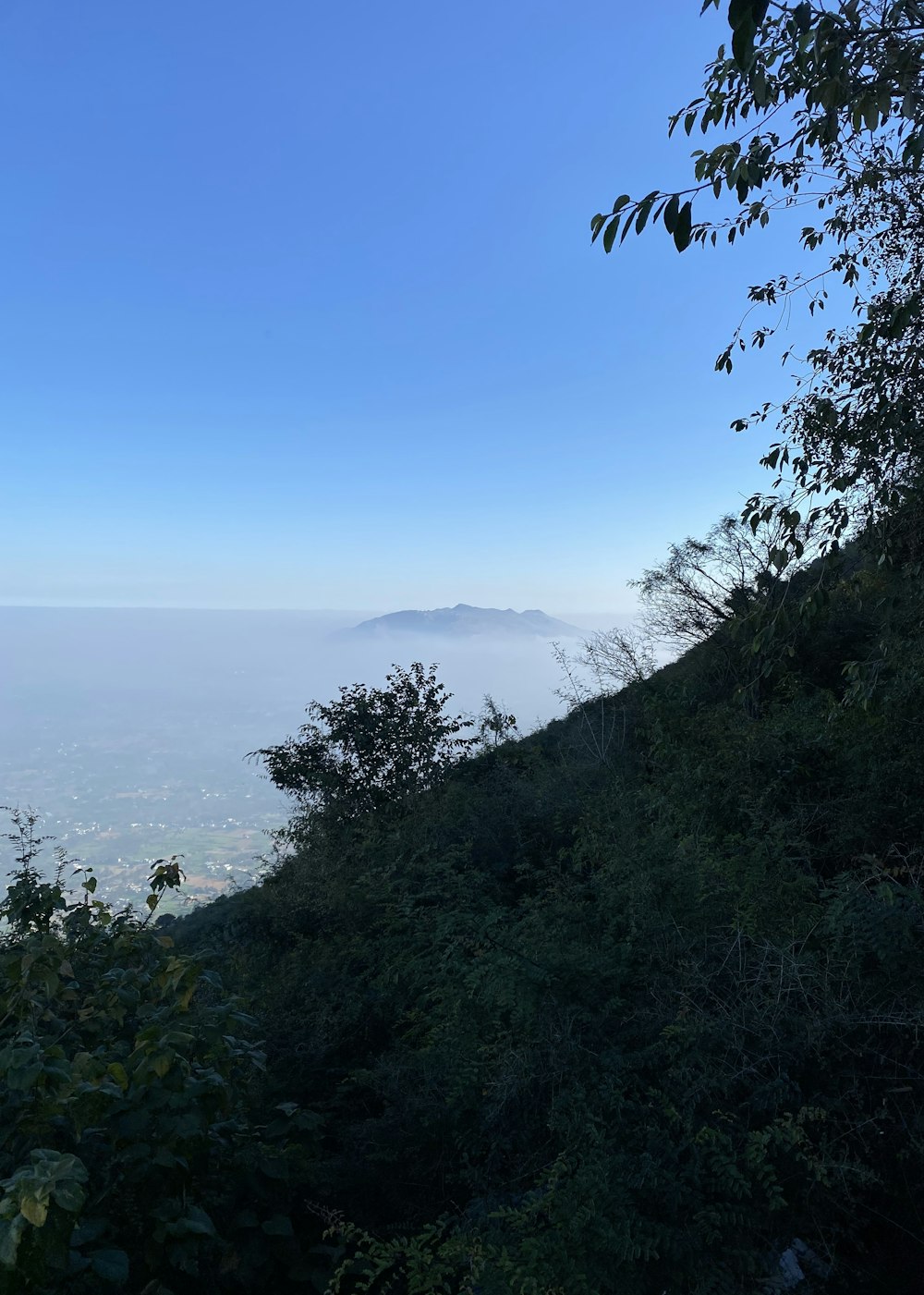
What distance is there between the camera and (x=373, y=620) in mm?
147125

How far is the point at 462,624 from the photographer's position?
126188mm

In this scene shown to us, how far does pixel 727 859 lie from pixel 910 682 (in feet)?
7.62

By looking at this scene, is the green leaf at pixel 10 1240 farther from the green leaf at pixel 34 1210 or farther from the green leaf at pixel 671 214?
the green leaf at pixel 671 214

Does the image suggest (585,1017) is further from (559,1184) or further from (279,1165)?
(279,1165)

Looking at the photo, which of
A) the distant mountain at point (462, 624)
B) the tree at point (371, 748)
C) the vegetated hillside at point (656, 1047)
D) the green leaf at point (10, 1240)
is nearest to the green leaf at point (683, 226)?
the vegetated hillside at point (656, 1047)

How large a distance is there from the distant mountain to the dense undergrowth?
104 meters

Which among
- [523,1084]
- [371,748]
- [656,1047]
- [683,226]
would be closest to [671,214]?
[683,226]

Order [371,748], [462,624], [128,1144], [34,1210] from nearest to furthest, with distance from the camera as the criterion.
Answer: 1. [34,1210]
2. [128,1144]
3. [371,748]
4. [462,624]

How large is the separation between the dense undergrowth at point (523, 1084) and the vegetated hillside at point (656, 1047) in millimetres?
18

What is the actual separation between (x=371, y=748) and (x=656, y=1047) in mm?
10555

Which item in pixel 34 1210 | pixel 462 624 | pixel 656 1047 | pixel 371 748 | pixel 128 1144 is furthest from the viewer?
pixel 462 624

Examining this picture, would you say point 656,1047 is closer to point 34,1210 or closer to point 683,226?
point 34,1210

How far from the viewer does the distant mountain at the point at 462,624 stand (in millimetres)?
120125

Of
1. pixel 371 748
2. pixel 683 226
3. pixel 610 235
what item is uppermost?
pixel 371 748
